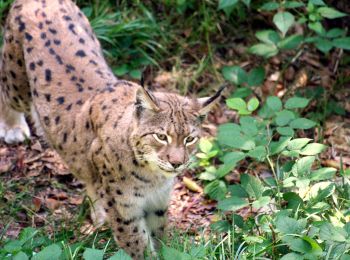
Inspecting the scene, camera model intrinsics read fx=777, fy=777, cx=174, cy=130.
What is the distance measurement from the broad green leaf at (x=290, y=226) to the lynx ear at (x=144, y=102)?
3.34ft

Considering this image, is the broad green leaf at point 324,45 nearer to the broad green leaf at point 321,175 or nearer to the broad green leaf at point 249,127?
the broad green leaf at point 249,127

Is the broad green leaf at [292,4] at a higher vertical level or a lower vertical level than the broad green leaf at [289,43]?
higher

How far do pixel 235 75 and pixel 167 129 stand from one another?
7.99 ft

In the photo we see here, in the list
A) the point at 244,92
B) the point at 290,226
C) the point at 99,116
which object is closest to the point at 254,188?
the point at 290,226

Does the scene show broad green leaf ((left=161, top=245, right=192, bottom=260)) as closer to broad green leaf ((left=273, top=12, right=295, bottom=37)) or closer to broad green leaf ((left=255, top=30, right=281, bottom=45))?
broad green leaf ((left=273, top=12, right=295, bottom=37))

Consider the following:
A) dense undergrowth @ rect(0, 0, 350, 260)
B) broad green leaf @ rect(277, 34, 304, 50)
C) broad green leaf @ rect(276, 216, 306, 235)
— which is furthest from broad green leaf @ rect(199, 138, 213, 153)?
broad green leaf @ rect(276, 216, 306, 235)

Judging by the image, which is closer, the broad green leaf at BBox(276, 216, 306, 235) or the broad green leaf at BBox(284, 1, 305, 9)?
the broad green leaf at BBox(276, 216, 306, 235)

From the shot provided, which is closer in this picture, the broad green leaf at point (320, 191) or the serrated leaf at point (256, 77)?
the broad green leaf at point (320, 191)

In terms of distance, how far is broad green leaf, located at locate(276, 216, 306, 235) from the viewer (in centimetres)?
461

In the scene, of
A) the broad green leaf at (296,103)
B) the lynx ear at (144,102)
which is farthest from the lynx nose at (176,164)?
the broad green leaf at (296,103)

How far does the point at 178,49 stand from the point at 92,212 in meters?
2.53

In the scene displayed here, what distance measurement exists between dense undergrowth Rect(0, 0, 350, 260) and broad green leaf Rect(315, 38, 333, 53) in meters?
0.01

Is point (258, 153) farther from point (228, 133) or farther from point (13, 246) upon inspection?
point (13, 246)

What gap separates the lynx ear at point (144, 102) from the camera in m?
4.72
